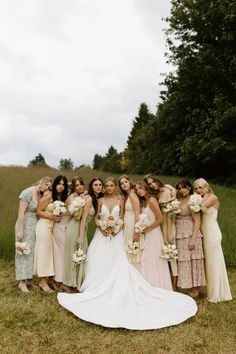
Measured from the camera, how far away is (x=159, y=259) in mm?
7641

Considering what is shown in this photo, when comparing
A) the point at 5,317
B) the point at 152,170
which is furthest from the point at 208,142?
the point at 5,317

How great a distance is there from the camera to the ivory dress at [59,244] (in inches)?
309

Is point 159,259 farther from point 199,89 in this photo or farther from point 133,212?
point 199,89

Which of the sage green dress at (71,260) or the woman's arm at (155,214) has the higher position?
the woman's arm at (155,214)

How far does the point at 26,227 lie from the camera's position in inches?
311

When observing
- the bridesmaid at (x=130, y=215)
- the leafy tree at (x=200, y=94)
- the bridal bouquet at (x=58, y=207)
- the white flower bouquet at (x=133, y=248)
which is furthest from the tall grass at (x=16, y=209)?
the white flower bouquet at (x=133, y=248)

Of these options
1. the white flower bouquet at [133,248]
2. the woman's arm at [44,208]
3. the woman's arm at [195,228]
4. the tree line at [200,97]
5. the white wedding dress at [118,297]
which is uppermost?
the tree line at [200,97]

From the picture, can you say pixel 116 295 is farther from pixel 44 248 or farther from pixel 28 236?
pixel 28 236

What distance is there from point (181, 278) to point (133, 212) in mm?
1534

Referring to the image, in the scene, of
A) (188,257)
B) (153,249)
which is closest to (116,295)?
(153,249)

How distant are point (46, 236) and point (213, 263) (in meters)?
3.25

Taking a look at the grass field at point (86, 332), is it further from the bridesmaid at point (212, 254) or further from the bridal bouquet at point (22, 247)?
the bridal bouquet at point (22, 247)

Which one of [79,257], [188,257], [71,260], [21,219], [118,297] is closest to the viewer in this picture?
[118,297]

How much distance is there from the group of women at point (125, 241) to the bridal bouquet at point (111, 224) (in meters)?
0.08
